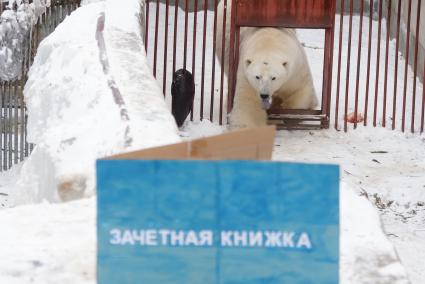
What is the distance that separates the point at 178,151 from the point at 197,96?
22.1 ft

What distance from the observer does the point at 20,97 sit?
8.40 meters

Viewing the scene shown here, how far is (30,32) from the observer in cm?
831

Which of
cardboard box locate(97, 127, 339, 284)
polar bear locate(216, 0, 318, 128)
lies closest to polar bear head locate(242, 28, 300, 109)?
polar bear locate(216, 0, 318, 128)

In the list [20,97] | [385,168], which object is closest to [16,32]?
[20,97]

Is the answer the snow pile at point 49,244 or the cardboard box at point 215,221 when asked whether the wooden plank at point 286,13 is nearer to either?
the snow pile at point 49,244

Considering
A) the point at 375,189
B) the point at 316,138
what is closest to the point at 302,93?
the point at 316,138

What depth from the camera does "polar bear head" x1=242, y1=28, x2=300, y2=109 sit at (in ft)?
25.4

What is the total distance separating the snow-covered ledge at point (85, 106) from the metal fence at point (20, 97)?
2.83 metres

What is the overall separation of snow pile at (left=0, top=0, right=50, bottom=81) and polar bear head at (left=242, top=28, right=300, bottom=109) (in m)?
1.75

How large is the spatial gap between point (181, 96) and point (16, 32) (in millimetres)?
1479

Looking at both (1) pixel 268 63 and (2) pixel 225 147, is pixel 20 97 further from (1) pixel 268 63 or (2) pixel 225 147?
(2) pixel 225 147

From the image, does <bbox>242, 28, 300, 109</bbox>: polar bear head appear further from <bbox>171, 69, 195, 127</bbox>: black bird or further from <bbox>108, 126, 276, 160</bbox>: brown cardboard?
<bbox>108, 126, 276, 160</bbox>: brown cardboard

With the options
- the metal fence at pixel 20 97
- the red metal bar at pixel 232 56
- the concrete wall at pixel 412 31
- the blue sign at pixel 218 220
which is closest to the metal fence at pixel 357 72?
the concrete wall at pixel 412 31

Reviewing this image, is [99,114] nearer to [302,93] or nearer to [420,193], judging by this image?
[420,193]
